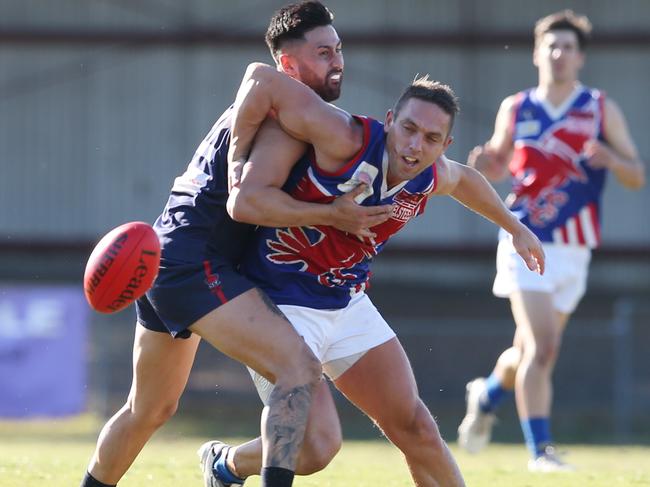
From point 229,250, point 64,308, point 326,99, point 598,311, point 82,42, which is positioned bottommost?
point 598,311

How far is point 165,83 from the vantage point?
67.7 ft

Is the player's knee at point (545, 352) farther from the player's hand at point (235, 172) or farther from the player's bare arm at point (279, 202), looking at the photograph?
the player's hand at point (235, 172)

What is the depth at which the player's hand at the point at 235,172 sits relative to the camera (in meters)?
5.23

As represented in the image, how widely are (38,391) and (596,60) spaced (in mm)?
10168

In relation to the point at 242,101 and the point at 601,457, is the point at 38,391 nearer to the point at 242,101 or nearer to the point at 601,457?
the point at 601,457

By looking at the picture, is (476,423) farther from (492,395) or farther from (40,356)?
(40,356)

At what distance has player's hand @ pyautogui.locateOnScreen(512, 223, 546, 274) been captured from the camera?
19.1ft

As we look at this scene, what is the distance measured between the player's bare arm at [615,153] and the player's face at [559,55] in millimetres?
395

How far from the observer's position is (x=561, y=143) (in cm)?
934

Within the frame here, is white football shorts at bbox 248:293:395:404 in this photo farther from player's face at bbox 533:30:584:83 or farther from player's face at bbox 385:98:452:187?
player's face at bbox 533:30:584:83

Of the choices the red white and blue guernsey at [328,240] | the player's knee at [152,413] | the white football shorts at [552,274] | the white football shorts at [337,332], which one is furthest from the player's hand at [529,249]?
the white football shorts at [552,274]

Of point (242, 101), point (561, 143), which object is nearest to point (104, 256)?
point (242, 101)

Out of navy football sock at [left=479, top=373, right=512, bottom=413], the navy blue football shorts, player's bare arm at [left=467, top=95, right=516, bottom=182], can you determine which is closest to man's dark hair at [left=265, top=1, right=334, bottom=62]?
the navy blue football shorts

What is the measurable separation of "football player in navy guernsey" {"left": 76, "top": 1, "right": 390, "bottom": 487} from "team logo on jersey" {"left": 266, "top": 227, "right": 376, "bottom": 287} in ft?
0.58
